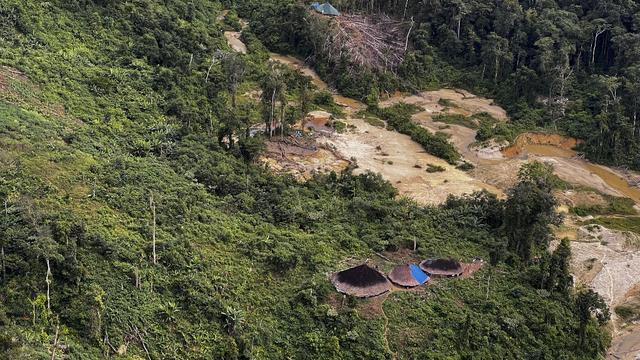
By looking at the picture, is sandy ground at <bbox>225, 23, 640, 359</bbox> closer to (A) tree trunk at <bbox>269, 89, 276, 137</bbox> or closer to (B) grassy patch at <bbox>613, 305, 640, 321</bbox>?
(B) grassy patch at <bbox>613, 305, 640, 321</bbox>

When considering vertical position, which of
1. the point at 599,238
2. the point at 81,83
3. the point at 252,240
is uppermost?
the point at 81,83

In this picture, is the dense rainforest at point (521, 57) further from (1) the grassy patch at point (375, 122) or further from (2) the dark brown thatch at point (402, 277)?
(2) the dark brown thatch at point (402, 277)

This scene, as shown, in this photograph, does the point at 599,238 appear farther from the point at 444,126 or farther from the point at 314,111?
the point at 314,111

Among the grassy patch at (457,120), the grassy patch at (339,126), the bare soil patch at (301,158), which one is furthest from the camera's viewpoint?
the grassy patch at (457,120)

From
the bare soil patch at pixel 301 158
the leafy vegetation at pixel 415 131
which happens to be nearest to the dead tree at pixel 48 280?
the bare soil patch at pixel 301 158

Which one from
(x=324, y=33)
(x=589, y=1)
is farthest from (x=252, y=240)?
(x=589, y=1)
